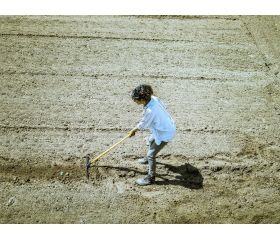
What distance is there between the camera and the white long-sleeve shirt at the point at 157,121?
4621 mm

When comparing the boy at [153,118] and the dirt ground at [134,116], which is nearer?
the boy at [153,118]

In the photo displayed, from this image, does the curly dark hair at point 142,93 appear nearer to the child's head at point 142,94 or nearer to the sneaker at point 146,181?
the child's head at point 142,94

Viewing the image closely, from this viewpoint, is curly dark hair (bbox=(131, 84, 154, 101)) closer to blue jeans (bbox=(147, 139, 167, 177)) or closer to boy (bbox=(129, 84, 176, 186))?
boy (bbox=(129, 84, 176, 186))

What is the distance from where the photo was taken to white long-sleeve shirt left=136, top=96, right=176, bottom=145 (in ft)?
15.2

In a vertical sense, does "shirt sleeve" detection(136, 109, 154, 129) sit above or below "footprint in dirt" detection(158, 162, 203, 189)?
above

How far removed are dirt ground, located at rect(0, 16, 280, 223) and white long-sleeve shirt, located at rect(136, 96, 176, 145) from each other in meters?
1.04

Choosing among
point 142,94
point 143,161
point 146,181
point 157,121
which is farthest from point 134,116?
point 142,94

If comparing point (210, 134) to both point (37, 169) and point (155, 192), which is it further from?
point (37, 169)

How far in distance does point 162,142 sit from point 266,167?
2091 millimetres

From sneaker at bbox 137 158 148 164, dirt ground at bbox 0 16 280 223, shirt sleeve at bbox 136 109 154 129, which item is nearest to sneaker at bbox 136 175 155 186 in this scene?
dirt ground at bbox 0 16 280 223

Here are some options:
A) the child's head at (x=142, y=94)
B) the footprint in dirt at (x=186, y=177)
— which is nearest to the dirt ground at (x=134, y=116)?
the footprint in dirt at (x=186, y=177)

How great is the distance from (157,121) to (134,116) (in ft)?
6.25

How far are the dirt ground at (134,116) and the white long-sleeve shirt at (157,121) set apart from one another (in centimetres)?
104

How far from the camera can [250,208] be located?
5.25 meters
